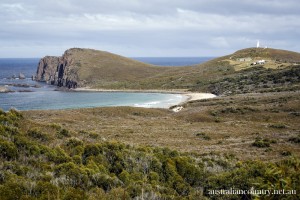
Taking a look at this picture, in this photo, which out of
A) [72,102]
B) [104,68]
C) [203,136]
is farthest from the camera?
[104,68]

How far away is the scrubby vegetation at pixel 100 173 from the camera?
8.68 m

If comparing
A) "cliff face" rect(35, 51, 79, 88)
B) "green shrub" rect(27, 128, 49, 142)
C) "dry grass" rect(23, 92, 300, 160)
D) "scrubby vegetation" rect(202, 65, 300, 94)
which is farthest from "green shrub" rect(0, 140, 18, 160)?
"cliff face" rect(35, 51, 79, 88)

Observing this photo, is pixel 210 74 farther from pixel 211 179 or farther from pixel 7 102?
pixel 211 179

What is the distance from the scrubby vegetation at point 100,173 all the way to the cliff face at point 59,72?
5240 inches

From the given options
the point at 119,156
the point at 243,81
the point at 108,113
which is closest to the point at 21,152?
the point at 119,156

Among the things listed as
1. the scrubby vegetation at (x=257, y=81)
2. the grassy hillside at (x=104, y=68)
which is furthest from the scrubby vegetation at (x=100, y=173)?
the grassy hillside at (x=104, y=68)

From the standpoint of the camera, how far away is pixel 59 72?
6407 inches

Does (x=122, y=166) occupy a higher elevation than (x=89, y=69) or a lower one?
lower

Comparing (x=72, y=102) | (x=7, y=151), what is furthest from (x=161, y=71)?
(x=7, y=151)

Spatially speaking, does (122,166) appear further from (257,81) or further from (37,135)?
(257,81)

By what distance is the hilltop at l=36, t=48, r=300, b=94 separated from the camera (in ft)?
371

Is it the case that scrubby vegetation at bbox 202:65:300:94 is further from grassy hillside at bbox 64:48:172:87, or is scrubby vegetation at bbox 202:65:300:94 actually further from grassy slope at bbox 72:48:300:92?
grassy hillside at bbox 64:48:172:87

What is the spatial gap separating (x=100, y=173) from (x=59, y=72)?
159498 mm

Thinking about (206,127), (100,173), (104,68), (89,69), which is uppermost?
(104,68)
